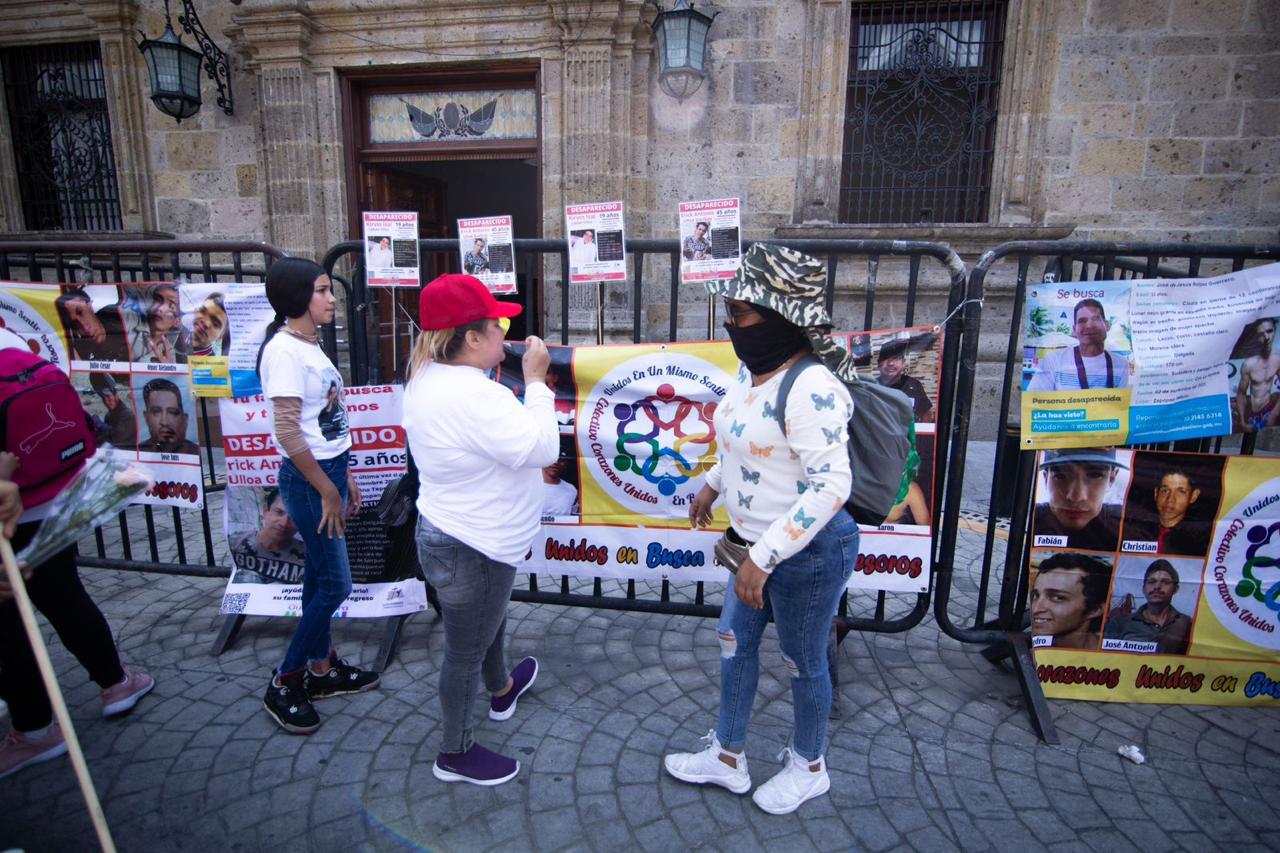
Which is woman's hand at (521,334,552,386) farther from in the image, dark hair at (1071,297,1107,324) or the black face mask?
dark hair at (1071,297,1107,324)

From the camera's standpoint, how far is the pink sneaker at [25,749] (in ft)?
8.59

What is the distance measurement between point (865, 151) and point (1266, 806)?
640cm

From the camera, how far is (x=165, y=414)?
145 inches

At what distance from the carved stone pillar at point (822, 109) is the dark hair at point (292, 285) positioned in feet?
18.4

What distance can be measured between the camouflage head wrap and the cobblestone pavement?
1713 mm

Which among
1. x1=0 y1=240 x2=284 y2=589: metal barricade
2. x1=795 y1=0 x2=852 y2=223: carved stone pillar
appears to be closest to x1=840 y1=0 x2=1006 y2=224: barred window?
x1=795 y1=0 x2=852 y2=223: carved stone pillar

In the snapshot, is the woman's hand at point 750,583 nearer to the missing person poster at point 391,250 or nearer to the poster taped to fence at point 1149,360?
the poster taped to fence at point 1149,360

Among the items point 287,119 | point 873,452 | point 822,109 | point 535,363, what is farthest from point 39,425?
point 822,109

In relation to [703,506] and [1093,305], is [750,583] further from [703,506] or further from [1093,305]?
[1093,305]

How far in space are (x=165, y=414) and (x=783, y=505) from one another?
343cm

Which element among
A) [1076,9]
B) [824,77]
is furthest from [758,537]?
[1076,9]

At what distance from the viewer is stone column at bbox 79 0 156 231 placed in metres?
7.55

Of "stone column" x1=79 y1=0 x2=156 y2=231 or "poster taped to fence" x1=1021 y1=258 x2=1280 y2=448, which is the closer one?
"poster taped to fence" x1=1021 y1=258 x2=1280 y2=448

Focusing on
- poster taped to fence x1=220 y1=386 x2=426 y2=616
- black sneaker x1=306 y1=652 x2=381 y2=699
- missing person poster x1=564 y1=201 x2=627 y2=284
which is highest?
missing person poster x1=564 y1=201 x2=627 y2=284
